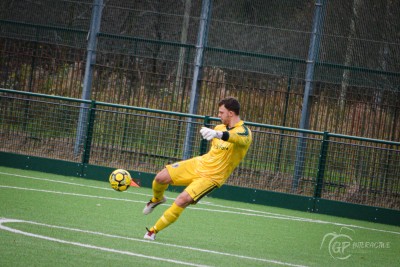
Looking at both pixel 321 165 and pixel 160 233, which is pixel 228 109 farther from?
pixel 321 165

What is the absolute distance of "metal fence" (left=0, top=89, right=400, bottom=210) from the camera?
15875mm

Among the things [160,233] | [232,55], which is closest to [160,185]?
[160,233]

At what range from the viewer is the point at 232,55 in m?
17.8

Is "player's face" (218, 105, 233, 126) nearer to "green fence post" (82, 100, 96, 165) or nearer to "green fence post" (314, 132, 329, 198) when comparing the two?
"green fence post" (314, 132, 329, 198)

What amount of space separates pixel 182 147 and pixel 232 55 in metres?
2.67

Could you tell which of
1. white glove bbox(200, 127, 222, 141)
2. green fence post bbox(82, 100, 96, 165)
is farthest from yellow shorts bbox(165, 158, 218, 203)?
green fence post bbox(82, 100, 96, 165)

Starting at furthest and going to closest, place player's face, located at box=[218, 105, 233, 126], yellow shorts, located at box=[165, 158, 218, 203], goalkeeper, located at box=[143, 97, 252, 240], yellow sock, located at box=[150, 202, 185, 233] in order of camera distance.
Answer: player's face, located at box=[218, 105, 233, 126], yellow shorts, located at box=[165, 158, 218, 203], goalkeeper, located at box=[143, 97, 252, 240], yellow sock, located at box=[150, 202, 185, 233]

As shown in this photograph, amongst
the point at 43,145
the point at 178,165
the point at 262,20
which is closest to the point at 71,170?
the point at 43,145

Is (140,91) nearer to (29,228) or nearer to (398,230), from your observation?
(398,230)

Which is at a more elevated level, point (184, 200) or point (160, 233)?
point (184, 200)

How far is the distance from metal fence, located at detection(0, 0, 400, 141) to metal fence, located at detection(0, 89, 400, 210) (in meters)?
0.96

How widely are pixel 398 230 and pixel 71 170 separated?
7393mm

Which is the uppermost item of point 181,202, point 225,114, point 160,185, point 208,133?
point 225,114

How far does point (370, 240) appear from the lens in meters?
12.3
